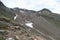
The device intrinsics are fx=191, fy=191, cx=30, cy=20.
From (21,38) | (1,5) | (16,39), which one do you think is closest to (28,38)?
(21,38)

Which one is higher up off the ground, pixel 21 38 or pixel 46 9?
pixel 21 38

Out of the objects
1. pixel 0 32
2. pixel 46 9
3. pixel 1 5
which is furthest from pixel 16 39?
pixel 46 9

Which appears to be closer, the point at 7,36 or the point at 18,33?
the point at 7,36

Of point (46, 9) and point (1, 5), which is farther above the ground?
point (1, 5)

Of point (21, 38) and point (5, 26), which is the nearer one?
point (21, 38)

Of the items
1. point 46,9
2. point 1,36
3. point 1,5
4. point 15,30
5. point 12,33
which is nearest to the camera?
point 1,36

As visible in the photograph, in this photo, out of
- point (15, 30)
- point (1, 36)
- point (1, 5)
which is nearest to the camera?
point (1, 36)

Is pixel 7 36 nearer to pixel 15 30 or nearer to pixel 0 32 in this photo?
pixel 0 32

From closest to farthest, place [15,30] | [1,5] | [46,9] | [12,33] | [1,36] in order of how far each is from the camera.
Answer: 1. [1,36]
2. [12,33]
3. [15,30]
4. [1,5]
5. [46,9]

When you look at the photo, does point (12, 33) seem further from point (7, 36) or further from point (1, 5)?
point (1, 5)
